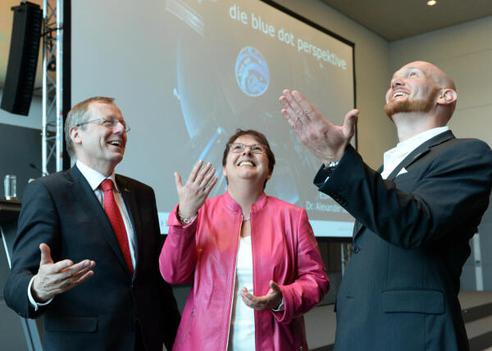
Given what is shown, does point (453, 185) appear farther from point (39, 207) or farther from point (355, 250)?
point (39, 207)

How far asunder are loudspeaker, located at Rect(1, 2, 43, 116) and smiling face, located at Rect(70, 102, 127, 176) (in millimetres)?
1640

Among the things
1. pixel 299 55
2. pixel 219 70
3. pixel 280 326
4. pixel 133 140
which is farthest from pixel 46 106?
pixel 299 55

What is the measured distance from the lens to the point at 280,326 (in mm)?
1837

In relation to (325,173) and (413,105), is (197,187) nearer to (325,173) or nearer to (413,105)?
(325,173)

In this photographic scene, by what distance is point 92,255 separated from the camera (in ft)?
5.45

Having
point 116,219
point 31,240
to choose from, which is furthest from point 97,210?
point 31,240

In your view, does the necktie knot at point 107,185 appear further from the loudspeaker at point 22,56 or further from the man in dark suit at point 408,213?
the loudspeaker at point 22,56

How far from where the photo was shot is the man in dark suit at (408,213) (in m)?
1.24

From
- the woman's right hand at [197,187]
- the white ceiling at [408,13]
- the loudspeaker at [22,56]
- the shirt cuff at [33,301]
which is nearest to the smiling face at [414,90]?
the woman's right hand at [197,187]

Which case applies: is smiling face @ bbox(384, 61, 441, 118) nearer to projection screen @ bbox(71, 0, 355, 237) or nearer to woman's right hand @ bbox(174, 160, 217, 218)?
woman's right hand @ bbox(174, 160, 217, 218)

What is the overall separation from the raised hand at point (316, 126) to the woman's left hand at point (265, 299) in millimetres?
595

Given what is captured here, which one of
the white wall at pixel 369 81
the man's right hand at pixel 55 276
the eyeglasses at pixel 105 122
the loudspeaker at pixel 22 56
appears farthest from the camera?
the white wall at pixel 369 81

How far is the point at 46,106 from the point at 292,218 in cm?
202

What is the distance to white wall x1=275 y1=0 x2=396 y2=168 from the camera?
292 inches
